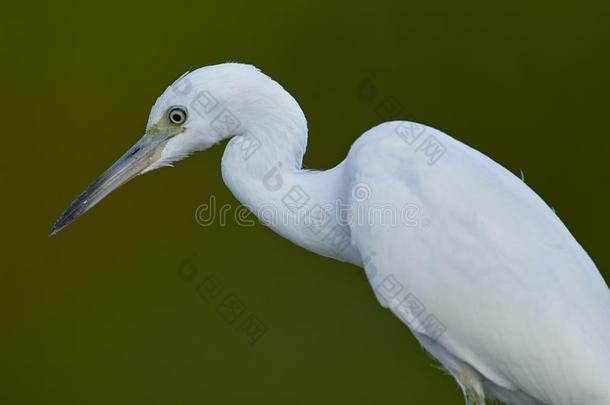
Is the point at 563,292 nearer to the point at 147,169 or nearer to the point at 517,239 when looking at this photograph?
the point at 517,239

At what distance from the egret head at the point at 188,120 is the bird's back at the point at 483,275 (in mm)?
362

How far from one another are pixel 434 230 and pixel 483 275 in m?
0.16

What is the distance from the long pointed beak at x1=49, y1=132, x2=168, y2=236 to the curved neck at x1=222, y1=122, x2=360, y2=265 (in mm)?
197

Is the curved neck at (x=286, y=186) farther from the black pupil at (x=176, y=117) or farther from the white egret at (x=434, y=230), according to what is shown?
the black pupil at (x=176, y=117)

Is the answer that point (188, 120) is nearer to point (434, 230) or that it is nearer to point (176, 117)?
point (176, 117)

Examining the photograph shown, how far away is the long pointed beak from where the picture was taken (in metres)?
2.91

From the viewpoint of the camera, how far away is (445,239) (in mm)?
2664

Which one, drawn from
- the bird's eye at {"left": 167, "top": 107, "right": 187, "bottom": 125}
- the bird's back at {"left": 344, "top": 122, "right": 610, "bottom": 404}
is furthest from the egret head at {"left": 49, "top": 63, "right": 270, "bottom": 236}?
the bird's back at {"left": 344, "top": 122, "right": 610, "bottom": 404}

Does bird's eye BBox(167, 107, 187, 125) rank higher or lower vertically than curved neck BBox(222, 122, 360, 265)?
higher

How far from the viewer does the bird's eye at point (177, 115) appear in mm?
2836

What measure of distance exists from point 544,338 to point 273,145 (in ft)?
2.75

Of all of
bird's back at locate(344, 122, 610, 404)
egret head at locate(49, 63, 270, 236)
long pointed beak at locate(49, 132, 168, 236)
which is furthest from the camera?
long pointed beak at locate(49, 132, 168, 236)

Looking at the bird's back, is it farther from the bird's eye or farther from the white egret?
the bird's eye

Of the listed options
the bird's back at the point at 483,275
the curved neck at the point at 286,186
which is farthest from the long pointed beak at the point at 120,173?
the bird's back at the point at 483,275
